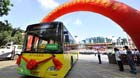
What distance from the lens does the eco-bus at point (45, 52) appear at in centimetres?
1182

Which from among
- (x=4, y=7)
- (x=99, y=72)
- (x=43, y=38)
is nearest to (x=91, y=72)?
(x=99, y=72)

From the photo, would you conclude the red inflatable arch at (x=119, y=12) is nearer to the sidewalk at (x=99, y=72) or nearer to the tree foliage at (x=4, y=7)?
the sidewalk at (x=99, y=72)

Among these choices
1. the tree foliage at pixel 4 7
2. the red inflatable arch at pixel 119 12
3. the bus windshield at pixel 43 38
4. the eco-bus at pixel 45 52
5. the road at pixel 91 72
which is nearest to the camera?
the eco-bus at pixel 45 52

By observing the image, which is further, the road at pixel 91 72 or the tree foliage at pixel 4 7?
the tree foliage at pixel 4 7

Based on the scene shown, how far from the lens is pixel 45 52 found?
39.9ft

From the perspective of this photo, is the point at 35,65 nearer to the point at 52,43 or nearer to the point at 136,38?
the point at 52,43

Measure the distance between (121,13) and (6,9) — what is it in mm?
19063

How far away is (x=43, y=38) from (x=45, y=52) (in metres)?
0.79

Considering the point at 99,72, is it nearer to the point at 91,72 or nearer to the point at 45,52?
the point at 91,72

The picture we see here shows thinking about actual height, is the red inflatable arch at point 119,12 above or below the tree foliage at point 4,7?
below

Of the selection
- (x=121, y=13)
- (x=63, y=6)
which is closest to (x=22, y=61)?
(x=121, y=13)

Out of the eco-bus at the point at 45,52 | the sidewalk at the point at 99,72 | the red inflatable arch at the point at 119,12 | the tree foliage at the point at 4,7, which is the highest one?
the tree foliage at the point at 4,7

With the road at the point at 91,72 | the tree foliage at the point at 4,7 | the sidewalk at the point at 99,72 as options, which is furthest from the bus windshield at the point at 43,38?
the tree foliage at the point at 4,7

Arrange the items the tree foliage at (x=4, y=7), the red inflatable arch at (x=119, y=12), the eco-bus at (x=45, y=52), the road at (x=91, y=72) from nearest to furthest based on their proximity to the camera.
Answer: the eco-bus at (x=45, y=52), the road at (x=91, y=72), the red inflatable arch at (x=119, y=12), the tree foliage at (x=4, y=7)
